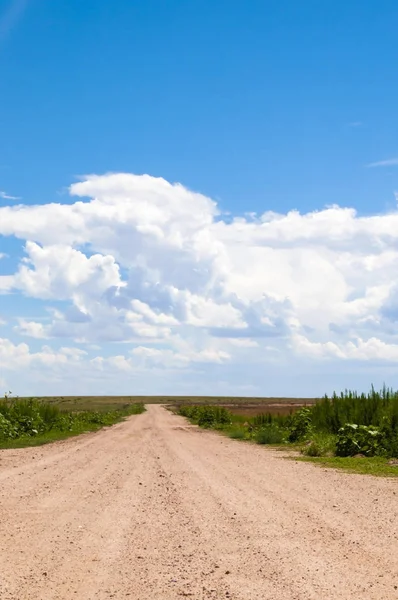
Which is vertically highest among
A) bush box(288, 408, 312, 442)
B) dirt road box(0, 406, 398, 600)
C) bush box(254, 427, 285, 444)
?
bush box(288, 408, 312, 442)

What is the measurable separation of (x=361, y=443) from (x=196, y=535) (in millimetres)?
16451

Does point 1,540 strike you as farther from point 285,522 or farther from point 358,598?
point 358,598

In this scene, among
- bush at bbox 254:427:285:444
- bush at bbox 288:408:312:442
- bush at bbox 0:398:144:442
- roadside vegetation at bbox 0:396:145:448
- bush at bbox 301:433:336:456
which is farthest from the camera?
bush at bbox 0:398:144:442

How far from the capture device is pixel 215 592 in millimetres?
7000

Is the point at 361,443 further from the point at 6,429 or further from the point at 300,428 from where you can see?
the point at 6,429

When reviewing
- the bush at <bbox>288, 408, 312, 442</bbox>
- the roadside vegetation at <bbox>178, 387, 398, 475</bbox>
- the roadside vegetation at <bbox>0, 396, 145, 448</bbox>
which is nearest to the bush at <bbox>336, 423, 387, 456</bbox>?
the roadside vegetation at <bbox>178, 387, 398, 475</bbox>

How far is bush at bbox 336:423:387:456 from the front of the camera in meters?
24.8

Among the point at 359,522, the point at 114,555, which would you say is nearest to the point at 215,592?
the point at 114,555

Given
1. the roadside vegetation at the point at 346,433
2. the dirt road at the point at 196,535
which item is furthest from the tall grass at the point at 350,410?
the dirt road at the point at 196,535

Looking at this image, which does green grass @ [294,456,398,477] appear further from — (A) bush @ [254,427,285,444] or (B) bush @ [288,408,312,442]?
(A) bush @ [254,427,285,444]

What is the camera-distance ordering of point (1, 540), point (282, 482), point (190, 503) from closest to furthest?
point (1, 540)
point (190, 503)
point (282, 482)

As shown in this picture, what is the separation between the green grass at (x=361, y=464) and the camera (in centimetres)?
2008

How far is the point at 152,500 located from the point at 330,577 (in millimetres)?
6234

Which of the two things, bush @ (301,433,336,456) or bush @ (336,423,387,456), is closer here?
bush @ (336,423,387,456)
